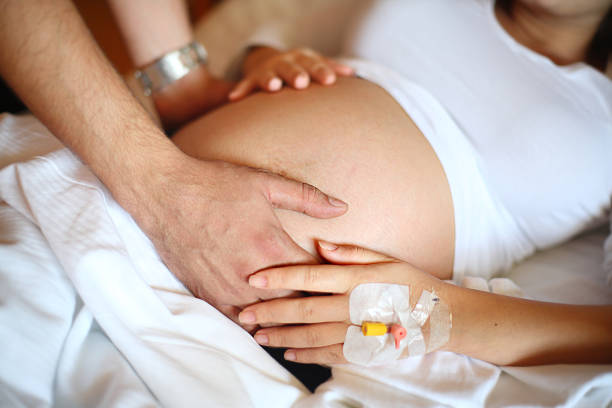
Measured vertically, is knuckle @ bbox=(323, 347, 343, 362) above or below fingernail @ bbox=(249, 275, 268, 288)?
below

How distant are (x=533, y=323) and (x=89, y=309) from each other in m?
0.72

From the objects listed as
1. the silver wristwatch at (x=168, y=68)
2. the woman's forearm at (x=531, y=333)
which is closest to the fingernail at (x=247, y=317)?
the woman's forearm at (x=531, y=333)

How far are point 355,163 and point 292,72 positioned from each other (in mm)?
344

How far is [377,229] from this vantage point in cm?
68

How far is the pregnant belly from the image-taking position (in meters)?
0.68

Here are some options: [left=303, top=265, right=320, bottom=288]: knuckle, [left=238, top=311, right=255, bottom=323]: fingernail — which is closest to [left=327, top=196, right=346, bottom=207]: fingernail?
[left=303, top=265, right=320, bottom=288]: knuckle

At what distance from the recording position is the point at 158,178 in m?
0.62

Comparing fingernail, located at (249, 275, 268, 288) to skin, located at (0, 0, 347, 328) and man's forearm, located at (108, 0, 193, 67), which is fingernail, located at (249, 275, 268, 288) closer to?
skin, located at (0, 0, 347, 328)

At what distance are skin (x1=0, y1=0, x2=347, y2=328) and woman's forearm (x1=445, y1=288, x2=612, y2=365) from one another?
0.29m

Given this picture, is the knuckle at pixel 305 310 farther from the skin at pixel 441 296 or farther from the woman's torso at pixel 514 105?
the woman's torso at pixel 514 105

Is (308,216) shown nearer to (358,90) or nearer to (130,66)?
(358,90)

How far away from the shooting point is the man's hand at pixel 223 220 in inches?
23.4

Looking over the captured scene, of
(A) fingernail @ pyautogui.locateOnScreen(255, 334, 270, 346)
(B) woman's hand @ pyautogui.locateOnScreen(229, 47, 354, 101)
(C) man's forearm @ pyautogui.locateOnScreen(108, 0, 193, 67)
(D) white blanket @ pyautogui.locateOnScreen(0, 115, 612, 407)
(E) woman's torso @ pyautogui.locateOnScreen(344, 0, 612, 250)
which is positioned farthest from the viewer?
(C) man's forearm @ pyautogui.locateOnScreen(108, 0, 193, 67)

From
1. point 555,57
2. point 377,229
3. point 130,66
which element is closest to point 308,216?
point 377,229
